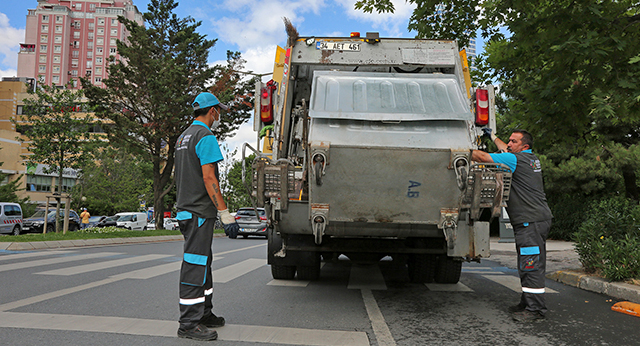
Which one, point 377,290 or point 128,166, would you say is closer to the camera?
point 377,290

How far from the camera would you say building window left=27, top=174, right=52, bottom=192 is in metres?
47.5

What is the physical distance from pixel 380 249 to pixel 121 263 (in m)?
5.48

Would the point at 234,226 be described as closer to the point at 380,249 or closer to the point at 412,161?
the point at 412,161

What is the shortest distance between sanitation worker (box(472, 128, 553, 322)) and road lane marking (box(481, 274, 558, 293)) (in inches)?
71.4

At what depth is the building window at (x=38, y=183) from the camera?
47.5 m

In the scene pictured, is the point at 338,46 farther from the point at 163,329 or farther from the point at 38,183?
the point at 38,183

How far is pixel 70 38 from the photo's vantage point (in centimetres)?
10456

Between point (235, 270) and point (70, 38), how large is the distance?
4443 inches

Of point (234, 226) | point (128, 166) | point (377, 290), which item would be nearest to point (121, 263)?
point (377, 290)

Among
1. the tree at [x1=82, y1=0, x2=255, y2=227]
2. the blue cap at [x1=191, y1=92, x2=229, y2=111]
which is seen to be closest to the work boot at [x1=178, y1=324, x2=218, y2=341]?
the blue cap at [x1=191, y1=92, x2=229, y2=111]

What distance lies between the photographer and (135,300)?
539 centimetres

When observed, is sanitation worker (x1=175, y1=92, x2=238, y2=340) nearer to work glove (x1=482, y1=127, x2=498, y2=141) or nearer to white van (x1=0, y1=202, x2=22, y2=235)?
work glove (x1=482, y1=127, x2=498, y2=141)

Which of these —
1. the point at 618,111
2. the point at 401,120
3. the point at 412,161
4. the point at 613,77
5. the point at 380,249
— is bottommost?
the point at 380,249

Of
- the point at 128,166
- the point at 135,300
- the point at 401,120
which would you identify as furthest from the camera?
the point at 128,166
